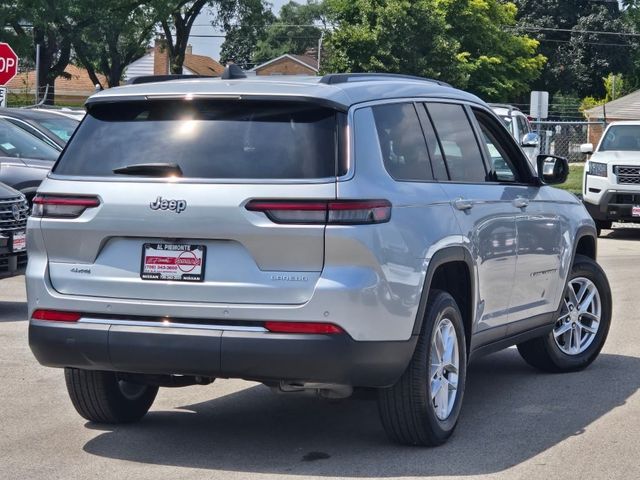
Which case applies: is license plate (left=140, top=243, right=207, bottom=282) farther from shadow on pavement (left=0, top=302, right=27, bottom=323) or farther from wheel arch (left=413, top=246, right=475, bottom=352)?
shadow on pavement (left=0, top=302, right=27, bottom=323)

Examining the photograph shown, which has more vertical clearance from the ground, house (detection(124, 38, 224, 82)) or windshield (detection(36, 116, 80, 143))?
windshield (detection(36, 116, 80, 143))

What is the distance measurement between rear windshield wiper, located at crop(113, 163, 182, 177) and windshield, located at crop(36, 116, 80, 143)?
12802 millimetres

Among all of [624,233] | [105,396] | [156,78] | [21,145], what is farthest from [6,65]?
[105,396]

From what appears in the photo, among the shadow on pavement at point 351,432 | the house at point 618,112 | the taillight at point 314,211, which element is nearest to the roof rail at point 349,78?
the taillight at point 314,211

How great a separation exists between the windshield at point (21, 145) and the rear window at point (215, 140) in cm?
986

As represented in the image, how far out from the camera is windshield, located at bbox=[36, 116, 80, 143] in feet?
62.1

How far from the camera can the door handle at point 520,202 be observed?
7745 mm

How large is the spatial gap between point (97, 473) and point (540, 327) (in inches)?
129

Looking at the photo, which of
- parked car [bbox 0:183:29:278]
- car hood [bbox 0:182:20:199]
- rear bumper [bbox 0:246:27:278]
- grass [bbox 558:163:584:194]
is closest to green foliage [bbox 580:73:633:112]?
grass [bbox 558:163:584:194]

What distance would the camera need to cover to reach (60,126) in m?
19.4

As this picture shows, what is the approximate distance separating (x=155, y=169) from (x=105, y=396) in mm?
1434

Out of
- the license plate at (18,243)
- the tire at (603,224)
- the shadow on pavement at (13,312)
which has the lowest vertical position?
the tire at (603,224)

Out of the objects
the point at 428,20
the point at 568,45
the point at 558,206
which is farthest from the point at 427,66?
the point at 558,206

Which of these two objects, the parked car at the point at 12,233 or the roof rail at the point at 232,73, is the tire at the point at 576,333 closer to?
the roof rail at the point at 232,73
